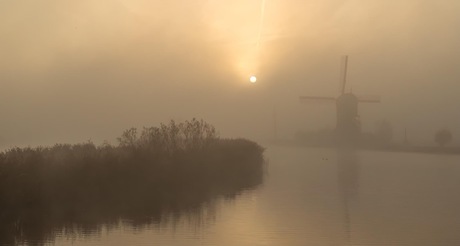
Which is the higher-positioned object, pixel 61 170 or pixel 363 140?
pixel 363 140

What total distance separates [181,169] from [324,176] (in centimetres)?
1027

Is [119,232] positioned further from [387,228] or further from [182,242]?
[387,228]

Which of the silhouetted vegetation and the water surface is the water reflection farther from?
the silhouetted vegetation

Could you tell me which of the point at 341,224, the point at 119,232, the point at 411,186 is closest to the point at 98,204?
the point at 119,232

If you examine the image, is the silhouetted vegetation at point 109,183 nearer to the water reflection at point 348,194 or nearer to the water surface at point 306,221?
the water surface at point 306,221

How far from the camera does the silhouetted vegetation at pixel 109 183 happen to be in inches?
598

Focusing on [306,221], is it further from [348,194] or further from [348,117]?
[348,117]

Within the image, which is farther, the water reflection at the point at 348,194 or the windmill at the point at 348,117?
the windmill at the point at 348,117

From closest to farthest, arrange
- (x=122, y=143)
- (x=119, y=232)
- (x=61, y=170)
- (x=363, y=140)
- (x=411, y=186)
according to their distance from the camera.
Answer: (x=119, y=232), (x=61, y=170), (x=122, y=143), (x=411, y=186), (x=363, y=140)

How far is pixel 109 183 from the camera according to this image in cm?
1944

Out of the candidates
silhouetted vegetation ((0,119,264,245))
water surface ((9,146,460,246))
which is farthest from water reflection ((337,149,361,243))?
silhouetted vegetation ((0,119,264,245))

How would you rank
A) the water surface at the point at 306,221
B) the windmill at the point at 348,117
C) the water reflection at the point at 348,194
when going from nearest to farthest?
1. the water surface at the point at 306,221
2. the water reflection at the point at 348,194
3. the windmill at the point at 348,117

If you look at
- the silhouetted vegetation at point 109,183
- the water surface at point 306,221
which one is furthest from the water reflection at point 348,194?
the silhouetted vegetation at point 109,183

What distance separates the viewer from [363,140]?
8144 cm
